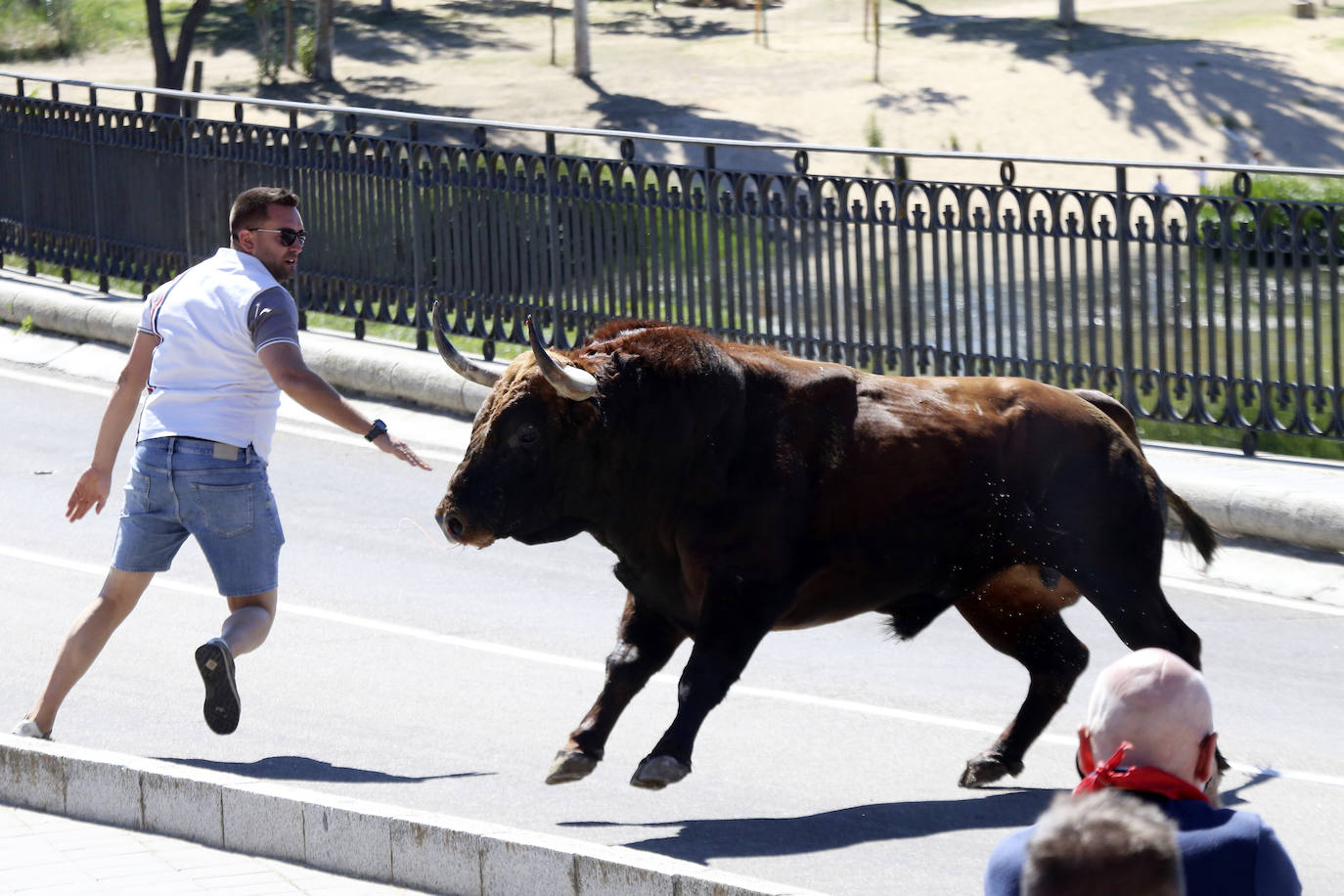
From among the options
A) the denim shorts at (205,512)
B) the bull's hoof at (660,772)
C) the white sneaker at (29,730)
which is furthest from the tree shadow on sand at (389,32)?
the bull's hoof at (660,772)

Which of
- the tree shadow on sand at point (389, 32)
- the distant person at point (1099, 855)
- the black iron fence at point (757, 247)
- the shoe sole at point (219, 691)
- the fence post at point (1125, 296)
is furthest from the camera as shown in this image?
the tree shadow on sand at point (389, 32)

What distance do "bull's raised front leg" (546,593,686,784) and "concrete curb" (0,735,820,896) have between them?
1.65ft

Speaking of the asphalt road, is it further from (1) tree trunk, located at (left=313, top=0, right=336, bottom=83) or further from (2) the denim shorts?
(1) tree trunk, located at (left=313, top=0, right=336, bottom=83)

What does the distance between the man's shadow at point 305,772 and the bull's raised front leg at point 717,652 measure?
1.13 metres

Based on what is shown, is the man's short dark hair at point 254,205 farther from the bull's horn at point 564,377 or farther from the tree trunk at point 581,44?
the tree trunk at point 581,44

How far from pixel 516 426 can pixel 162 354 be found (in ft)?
4.81

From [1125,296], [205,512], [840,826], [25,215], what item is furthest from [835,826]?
[25,215]

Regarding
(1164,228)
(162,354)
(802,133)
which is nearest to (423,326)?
(1164,228)

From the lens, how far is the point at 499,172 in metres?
13.8

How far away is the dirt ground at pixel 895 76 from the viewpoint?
45875 mm

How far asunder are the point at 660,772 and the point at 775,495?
38.0 inches

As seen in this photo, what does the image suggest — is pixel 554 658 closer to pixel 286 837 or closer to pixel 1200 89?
pixel 286 837

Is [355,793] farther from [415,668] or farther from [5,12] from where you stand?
[5,12]

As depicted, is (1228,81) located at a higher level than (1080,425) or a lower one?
lower
